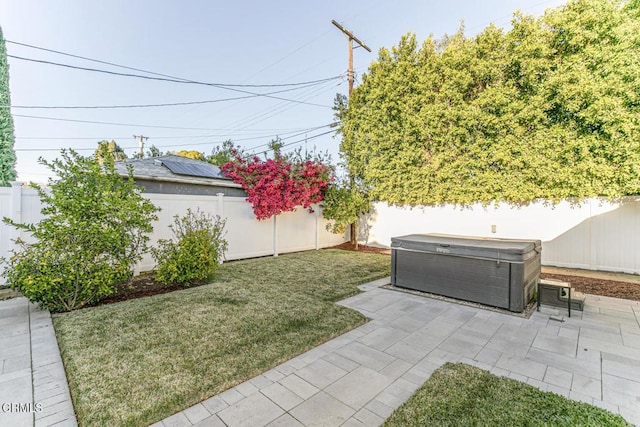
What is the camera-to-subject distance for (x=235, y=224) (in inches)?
295

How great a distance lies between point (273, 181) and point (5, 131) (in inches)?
207

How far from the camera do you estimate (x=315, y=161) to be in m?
8.70

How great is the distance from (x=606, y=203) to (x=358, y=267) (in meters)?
5.61

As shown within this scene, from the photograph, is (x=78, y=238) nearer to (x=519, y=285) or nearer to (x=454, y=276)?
(x=454, y=276)

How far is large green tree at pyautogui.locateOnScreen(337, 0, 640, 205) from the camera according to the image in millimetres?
5777

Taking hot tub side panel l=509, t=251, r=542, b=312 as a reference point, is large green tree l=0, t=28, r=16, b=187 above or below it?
above

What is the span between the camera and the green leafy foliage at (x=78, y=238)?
143 inches

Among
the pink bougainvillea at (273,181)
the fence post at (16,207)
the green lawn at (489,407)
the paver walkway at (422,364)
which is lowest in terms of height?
the paver walkway at (422,364)

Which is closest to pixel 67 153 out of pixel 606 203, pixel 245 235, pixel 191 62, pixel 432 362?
pixel 245 235

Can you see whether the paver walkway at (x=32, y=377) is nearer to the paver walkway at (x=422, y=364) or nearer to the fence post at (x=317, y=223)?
the paver walkway at (x=422, y=364)

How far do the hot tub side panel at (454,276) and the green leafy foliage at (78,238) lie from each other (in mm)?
4463

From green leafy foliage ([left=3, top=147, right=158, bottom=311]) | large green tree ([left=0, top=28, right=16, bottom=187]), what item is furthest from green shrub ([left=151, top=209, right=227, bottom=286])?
large green tree ([left=0, top=28, right=16, bottom=187])

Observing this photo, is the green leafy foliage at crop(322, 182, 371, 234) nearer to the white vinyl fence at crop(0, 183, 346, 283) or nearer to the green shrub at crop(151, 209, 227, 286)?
the white vinyl fence at crop(0, 183, 346, 283)

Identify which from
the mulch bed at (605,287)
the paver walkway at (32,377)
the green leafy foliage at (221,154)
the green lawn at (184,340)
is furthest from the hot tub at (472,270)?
the green leafy foliage at (221,154)
